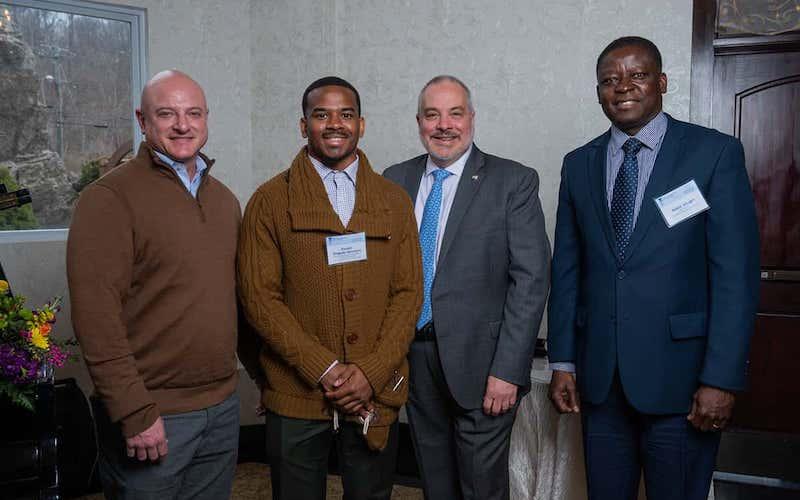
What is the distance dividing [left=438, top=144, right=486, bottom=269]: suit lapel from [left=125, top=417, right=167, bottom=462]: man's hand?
3.02 feet

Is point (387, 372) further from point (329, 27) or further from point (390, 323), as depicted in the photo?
point (329, 27)

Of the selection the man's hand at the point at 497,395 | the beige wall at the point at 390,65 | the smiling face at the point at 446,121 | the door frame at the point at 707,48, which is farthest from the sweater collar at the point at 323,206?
the door frame at the point at 707,48

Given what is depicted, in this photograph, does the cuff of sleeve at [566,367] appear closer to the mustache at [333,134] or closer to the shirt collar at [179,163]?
the mustache at [333,134]

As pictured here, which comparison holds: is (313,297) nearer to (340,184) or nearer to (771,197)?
(340,184)

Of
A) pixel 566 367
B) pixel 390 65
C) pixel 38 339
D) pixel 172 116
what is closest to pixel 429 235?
pixel 566 367

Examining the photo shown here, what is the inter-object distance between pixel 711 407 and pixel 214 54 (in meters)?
3.81

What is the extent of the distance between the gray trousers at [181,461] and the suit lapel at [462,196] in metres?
0.77

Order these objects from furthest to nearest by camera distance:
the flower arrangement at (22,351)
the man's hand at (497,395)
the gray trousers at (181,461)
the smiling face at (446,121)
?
the smiling face at (446,121) < the man's hand at (497,395) < the flower arrangement at (22,351) < the gray trousers at (181,461)

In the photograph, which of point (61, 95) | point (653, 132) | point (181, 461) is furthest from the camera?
point (61, 95)

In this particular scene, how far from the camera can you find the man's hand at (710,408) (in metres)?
1.92

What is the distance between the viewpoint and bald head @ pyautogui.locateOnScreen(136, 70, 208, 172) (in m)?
1.88

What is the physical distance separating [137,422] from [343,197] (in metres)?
0.80

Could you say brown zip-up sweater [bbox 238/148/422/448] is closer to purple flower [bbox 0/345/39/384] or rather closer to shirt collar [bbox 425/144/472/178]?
shirt collar [bbox 425/144/472/178]

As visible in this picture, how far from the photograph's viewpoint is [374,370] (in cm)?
193
